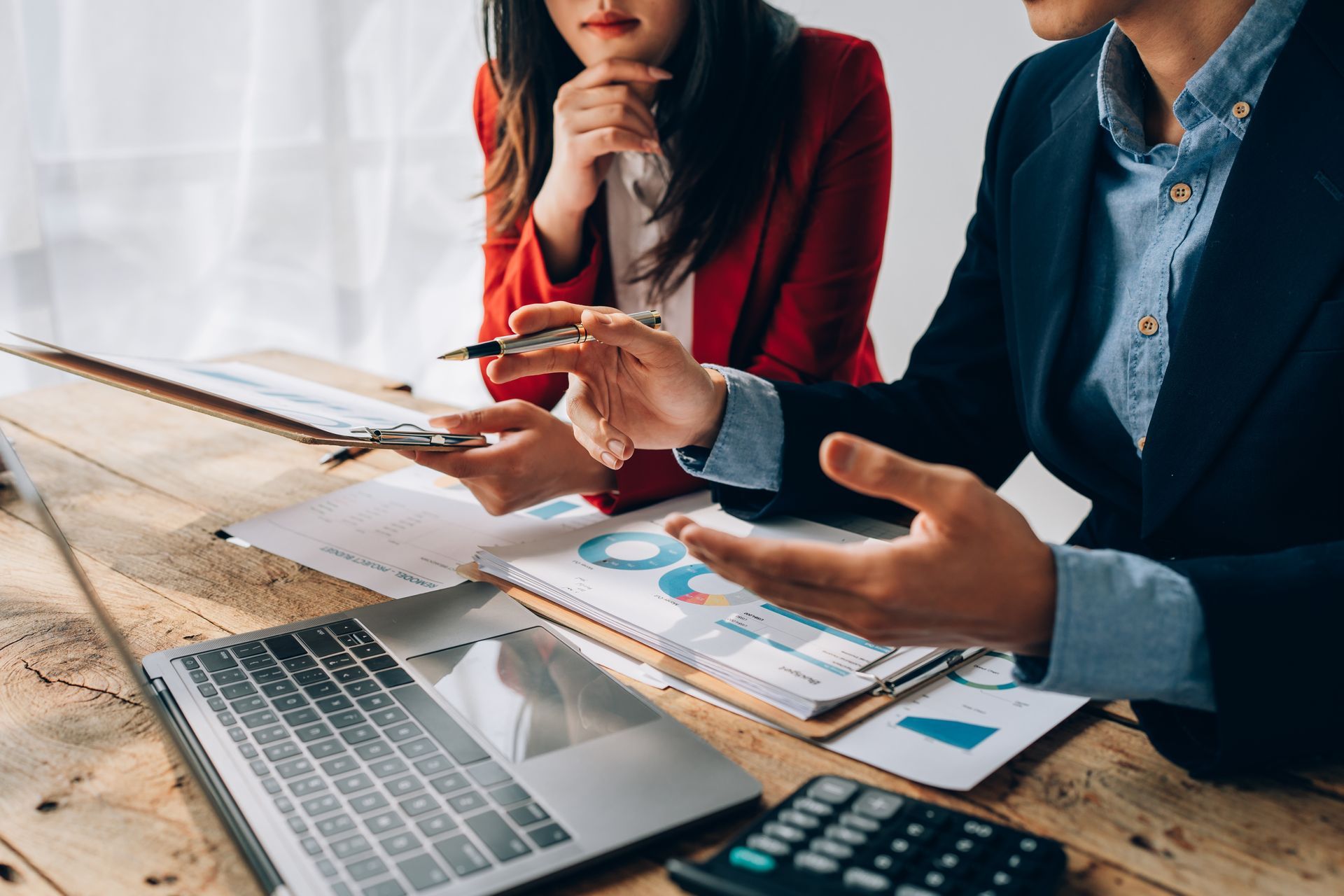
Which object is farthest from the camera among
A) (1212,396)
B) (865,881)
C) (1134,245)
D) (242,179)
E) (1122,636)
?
(242,179)

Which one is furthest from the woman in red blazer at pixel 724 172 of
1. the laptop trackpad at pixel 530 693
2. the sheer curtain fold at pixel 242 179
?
the sheer curtain fold at pixel 242 179

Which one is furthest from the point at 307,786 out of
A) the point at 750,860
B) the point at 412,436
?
the point at 412,436

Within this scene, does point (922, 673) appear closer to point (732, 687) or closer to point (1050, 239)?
point (732, 687)

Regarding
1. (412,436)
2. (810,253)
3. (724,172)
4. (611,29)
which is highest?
(611,29)

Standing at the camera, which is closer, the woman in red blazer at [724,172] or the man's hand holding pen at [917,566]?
the man's hand holding pen at [917,566]

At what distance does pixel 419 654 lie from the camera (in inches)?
27.8

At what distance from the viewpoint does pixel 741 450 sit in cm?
100

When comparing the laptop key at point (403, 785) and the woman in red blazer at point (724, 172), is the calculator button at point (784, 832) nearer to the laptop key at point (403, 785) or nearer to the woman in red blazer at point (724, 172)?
the laptop key at point (403, 785)

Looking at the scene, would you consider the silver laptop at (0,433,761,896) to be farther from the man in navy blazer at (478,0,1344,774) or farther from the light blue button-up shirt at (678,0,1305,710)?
the light blue button-up shirt at (678,0,1305,710)

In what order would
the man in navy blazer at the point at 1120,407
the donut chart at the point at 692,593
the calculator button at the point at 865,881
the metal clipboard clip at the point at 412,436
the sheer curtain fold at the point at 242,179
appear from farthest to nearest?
the sheer curtain fold at the point at 242,179 < the metal clipboard clip at the point at 412,436 < the donut chart at the point at 692,593 < the man in navy blazer at the point at 1120,407 < the calculator button at the point at 865,881

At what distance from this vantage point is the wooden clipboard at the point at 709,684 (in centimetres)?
65

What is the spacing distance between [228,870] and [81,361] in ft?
Result: 1.56

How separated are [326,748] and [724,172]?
98 centimetres

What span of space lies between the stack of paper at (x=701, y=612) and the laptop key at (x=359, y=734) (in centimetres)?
21
